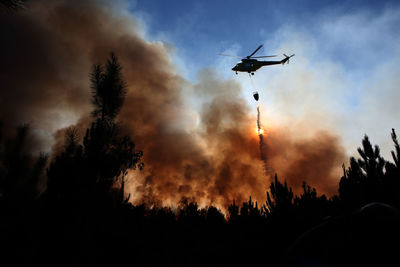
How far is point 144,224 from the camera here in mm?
6035

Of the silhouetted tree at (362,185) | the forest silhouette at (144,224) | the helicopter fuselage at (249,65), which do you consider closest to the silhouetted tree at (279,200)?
the forest silhouette at (144,224)

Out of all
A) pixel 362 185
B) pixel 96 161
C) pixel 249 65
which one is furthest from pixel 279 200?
pixel 249 65

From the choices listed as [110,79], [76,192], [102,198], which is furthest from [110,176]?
[110,79]

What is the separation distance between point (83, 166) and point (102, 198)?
0.94m

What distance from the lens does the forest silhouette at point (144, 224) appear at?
225 cm

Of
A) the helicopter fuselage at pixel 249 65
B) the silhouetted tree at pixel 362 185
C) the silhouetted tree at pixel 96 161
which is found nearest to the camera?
the silhouetted tree at pixel 96 161

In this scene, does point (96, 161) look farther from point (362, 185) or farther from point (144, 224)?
point (362, 185)

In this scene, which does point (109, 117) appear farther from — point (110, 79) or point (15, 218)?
point (15, 218)

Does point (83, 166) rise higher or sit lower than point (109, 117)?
lower

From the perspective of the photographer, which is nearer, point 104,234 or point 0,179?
point 104,234

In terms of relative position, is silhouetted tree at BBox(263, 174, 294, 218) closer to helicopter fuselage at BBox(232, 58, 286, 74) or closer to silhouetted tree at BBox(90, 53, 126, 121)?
silhouetted tree at BBox(90, 53, 126, 121)

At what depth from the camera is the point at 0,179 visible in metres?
7.56

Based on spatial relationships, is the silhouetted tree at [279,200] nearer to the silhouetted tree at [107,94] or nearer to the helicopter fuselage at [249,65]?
the silhouetted tree at [107,94]

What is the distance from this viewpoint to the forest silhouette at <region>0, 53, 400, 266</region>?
7.38ft
